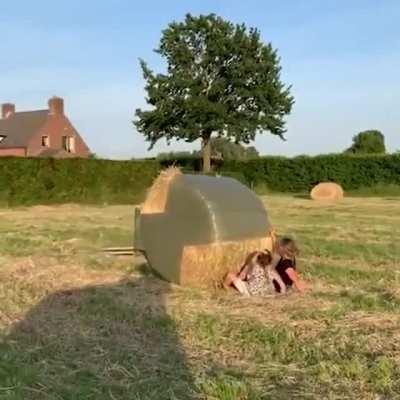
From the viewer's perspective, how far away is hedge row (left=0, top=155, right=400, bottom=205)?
31125 mm

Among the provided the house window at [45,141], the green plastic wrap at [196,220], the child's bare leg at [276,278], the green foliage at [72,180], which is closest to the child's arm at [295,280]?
the child's bare leg at [276,278]

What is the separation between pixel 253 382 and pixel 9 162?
27393 mm

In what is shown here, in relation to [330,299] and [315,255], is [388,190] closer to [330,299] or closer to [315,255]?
[315,255]

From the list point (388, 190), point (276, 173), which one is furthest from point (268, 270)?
point (276, 173)

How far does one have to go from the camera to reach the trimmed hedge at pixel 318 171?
42.5 m

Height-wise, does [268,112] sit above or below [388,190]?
above

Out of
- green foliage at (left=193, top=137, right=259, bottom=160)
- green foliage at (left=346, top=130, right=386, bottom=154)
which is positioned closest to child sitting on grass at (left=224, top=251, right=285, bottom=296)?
green foliage at (left=193, top=137, right=259, bottom=160)

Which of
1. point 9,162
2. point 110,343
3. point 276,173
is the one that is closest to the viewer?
point 110,343

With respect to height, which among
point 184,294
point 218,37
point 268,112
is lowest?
point 184,294

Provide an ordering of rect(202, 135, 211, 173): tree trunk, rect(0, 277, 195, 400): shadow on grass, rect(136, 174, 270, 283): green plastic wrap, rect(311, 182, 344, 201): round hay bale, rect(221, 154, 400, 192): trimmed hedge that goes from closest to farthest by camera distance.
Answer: rect(0, 277, 195, 400): shadow on grass
rect(136, 174, 270, 283): green plastic wrap
rect(311, 182, 344, 201): round hay bale
rect(221, 154, 400, 192): trimmed hedge
rect(202, 135, 211, 173): tree trunk

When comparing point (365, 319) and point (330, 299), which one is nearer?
point (365, 319)

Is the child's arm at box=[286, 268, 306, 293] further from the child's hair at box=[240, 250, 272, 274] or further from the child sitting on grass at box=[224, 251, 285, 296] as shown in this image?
the child's hair at box=[240, 250, 272, 274]

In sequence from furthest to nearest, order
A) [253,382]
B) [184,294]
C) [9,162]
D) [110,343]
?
[9,162] → [184,294] → [110,343] → [253,382]

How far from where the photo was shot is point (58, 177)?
32.4 metres
